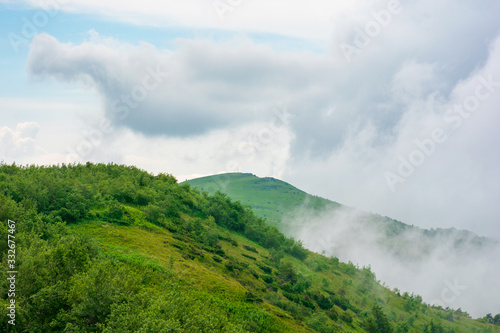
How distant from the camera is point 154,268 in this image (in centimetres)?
4975

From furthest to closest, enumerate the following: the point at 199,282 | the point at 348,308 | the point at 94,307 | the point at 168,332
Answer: the point at 348,308, the point at 199,282, the point at 94,307, the point at 168,332

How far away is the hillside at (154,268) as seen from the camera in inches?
1173

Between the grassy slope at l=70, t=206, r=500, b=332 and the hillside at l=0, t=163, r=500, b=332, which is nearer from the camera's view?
the hillside at l=0, t=163, r=500, b=332

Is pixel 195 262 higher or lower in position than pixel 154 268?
higher

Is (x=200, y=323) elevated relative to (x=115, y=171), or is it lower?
lower

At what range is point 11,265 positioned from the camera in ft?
101

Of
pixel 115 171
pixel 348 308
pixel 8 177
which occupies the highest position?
pixel 115 171

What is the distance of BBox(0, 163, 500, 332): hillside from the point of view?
97.8 ft

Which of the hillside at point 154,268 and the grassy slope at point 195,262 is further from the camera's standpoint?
the grassy slope at point 195,262

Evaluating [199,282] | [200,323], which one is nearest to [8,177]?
[199,282]

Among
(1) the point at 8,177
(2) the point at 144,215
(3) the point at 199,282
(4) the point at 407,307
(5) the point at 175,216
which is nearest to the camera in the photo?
(3) the point at 199,282

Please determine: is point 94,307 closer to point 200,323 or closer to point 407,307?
point 200,323

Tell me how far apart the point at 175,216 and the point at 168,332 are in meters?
63.1

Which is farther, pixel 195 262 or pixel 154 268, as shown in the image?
pixel 195 262
